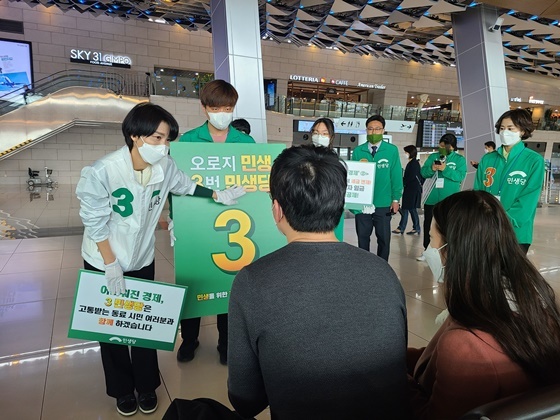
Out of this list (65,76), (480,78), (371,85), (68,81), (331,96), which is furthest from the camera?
(331,96)

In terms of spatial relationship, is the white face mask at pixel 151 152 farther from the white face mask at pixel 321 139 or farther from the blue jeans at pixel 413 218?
the blue jeans at pixel 413 218

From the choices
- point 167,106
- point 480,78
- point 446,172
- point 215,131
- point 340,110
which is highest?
point 340,110

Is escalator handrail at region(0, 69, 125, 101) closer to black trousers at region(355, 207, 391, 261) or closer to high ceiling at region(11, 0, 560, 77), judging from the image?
high ceiling at region(11, 0, 560, 77)

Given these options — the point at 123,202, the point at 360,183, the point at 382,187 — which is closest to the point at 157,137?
the point at 123,202

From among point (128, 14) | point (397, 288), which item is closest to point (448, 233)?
point (397, 288)

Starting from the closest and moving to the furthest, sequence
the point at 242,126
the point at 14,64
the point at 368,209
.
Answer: the point at 368,209 < the point at 242,126 < the point at 14,64

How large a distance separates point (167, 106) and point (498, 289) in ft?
44.0

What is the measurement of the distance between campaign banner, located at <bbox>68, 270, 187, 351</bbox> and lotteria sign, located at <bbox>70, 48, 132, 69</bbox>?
15.5 meters

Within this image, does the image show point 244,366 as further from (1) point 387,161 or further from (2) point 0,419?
(1) point 387,161

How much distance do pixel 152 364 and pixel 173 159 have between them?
104cm

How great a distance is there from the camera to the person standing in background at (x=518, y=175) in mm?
2494

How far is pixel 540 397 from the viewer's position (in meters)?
0.49

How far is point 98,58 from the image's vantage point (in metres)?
14.2

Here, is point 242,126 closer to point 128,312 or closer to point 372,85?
point 128,312
